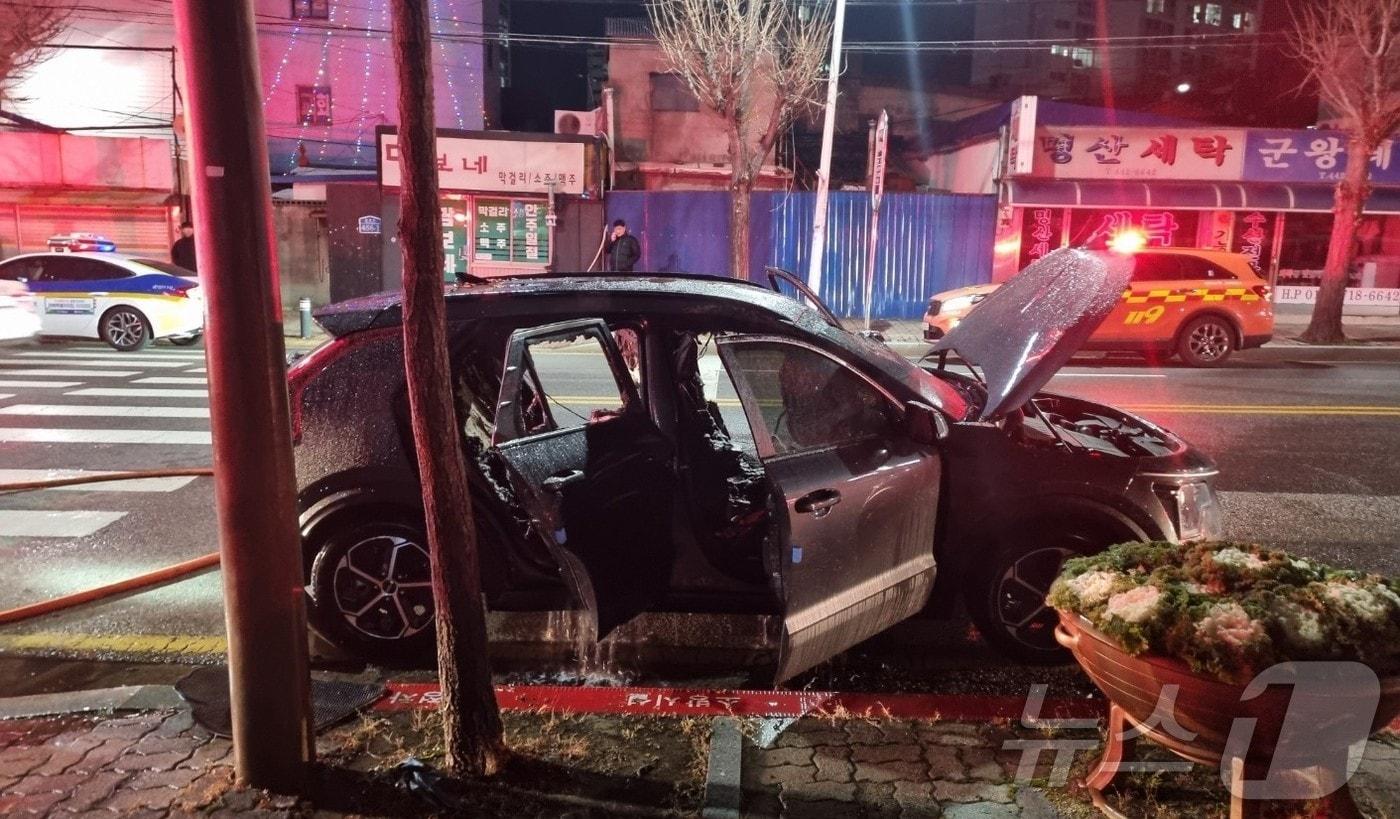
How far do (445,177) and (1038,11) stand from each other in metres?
33.6

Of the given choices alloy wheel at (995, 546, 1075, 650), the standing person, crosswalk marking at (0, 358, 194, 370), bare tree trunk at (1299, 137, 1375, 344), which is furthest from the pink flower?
the standing person

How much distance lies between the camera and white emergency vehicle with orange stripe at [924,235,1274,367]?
45.6 ft

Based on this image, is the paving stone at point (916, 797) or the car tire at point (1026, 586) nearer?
the paving stone at point (916, 797)

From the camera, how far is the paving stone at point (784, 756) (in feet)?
10.8

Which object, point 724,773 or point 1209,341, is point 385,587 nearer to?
point 724,773

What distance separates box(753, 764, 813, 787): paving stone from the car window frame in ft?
3.64

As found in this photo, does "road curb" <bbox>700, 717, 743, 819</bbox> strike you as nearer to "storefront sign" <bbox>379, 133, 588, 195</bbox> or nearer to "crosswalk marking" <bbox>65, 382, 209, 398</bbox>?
"crosswalk marking" <bbox>65, 382, 209, 398</bbox>

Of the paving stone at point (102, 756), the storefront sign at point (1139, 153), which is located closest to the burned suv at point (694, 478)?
Result: the paving stone at point (102, 756)

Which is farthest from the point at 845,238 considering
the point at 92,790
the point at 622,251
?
the point at 92,790

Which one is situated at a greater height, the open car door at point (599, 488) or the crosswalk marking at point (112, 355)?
the open car door at point (599, 488)

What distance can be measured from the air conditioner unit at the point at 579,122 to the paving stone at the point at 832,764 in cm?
2126

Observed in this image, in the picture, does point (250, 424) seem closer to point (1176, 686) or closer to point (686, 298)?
point (686, 298)

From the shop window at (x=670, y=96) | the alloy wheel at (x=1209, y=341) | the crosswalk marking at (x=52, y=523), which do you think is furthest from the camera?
the shop window at (x=670, y=96)

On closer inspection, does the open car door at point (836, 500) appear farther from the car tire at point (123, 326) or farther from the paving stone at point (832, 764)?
the car tire at point (123, 326)
